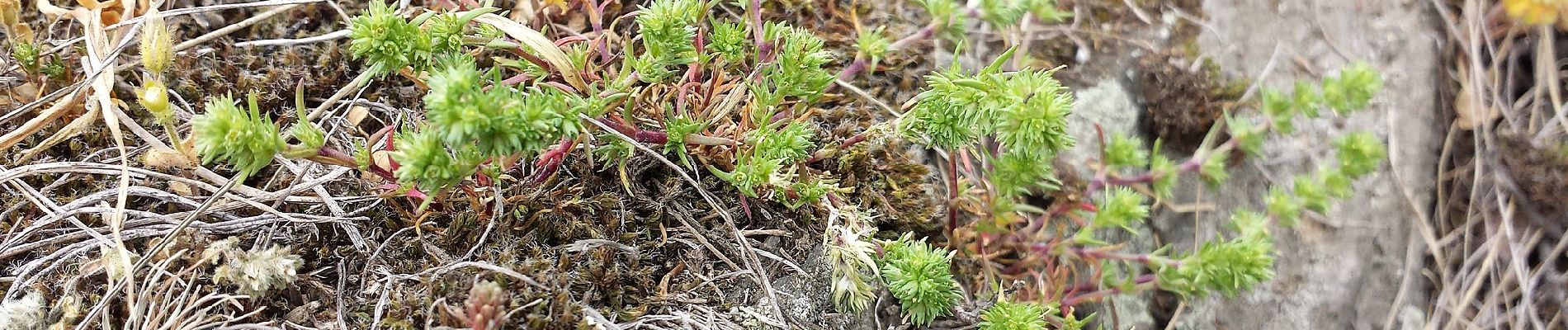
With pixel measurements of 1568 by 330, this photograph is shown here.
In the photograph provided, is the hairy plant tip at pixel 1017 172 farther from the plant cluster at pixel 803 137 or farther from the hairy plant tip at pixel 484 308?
the hairy plant tip at pixel 484 308

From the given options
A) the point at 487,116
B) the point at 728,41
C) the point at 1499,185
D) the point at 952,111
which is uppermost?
the point at 487,116

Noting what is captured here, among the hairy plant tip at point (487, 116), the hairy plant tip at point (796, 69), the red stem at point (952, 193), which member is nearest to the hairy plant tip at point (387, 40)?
the hairy plant tip at point (487, 116)

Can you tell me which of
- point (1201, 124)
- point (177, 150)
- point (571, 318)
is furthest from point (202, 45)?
point (1201, 124)

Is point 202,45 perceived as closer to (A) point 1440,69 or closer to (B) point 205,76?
(B) point 205,76

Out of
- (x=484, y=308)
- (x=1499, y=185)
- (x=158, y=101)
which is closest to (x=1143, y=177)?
(x=1499, y=185)

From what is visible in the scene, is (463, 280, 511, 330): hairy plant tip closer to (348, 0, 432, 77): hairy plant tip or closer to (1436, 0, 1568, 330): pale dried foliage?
(348, 0, 432, 77): hairy plant tip

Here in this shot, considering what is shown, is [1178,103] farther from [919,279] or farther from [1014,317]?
[919,279]
